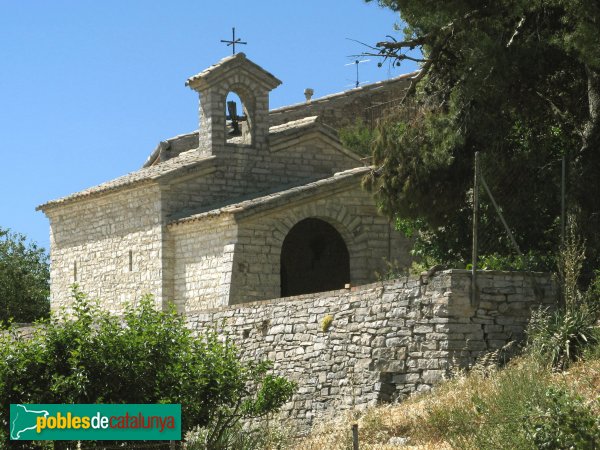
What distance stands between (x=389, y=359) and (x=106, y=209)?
41.3ft

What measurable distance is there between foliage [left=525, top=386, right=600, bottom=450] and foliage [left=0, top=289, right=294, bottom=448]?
4.73 m

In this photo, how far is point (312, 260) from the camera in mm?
29828

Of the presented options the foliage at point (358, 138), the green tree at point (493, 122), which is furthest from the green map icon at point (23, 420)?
the foliage at point (358, 138)

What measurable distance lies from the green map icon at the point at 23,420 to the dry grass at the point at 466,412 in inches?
142

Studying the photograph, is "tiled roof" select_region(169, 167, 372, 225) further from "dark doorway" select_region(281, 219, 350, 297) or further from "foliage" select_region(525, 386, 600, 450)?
"foliage" select_region(525, 386, 600, 450)

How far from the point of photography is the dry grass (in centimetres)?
1486

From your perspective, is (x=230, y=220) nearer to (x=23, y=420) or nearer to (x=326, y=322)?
(x=326, y=322)

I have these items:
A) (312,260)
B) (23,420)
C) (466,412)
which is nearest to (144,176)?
(312,260)

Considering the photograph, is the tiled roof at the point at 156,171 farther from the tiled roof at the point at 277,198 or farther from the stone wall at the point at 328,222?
→ the stone wall at the point at 328,222

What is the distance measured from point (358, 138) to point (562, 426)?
21.1 m

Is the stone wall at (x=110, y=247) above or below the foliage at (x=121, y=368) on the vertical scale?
above

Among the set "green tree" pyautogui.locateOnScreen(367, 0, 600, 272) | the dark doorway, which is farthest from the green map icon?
the dark doorway

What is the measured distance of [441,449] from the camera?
605 inches

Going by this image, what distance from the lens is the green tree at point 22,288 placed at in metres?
39.5
